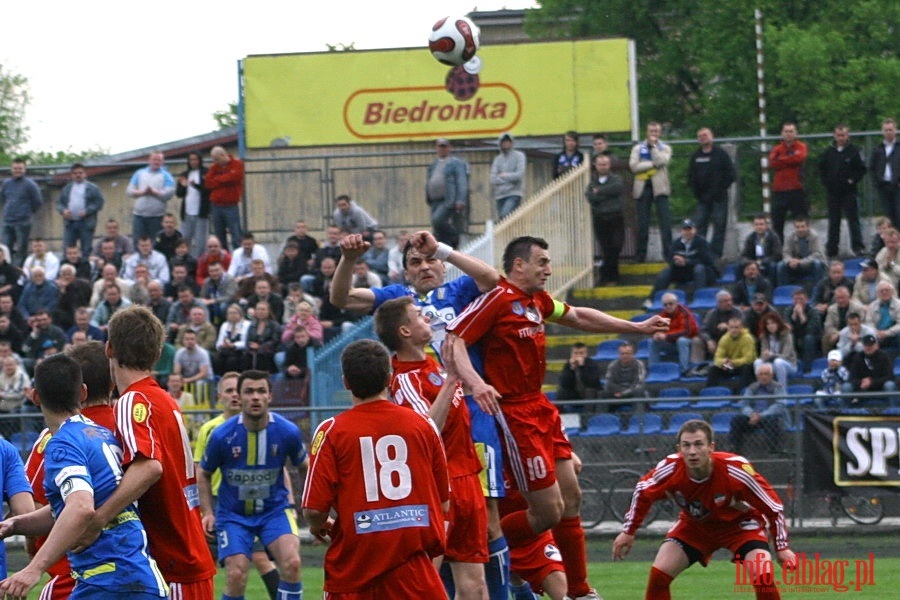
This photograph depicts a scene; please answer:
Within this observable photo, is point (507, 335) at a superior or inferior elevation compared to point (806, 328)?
superior

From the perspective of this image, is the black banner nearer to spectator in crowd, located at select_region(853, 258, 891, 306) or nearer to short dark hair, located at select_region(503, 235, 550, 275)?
spectator in crowd, located at select_region(853, 258, 891, 306)

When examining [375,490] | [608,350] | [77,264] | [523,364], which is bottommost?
[608,350]

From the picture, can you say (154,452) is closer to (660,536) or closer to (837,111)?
(660,536)

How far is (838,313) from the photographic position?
18.5 metres

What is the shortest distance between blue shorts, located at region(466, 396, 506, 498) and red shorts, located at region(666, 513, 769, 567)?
1.53 meters

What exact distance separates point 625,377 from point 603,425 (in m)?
1.22

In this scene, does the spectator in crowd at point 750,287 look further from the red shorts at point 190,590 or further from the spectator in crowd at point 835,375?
the red shorts at point 190,590

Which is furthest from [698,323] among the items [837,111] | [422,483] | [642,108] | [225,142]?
[642,108]

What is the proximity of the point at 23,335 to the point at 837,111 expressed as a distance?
2733cm

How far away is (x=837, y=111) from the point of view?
136ft

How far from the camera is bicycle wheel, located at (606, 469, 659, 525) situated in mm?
16938

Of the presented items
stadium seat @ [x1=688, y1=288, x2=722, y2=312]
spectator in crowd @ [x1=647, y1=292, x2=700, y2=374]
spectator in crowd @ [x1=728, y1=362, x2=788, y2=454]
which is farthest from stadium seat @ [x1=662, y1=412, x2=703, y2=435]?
stadium seat @ [x1=688, y1=288, x2=722, y2=312]

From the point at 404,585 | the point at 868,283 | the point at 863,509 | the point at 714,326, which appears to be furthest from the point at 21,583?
the point at 868,283

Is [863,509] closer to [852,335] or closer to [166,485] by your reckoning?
[852,335]
